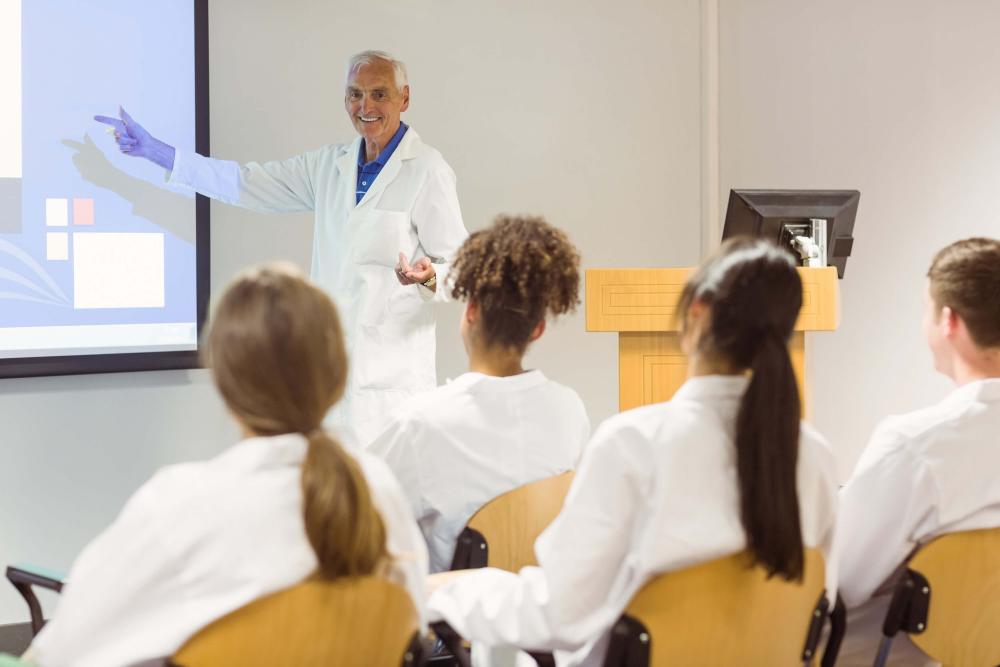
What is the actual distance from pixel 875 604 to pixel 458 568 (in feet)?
2.51

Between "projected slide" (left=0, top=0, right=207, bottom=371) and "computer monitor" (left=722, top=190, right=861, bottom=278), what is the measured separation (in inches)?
73.8

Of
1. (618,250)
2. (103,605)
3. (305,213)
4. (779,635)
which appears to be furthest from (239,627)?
(618,250)

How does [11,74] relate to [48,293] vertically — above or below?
above

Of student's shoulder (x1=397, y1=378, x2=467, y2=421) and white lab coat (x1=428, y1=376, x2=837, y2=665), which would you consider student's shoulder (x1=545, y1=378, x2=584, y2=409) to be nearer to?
student's shoulder (x1=397, y1=378, x2=467, y2=421)

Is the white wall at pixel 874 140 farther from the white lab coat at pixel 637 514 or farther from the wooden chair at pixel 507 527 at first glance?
the white lab coat at pixel 637 514

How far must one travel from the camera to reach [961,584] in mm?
1825

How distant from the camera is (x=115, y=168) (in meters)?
3.65

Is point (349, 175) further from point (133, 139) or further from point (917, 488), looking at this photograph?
point (917, 488)

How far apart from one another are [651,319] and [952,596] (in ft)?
3.89

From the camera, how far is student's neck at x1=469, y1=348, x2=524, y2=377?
2154mm

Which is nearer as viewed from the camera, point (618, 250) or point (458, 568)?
point (458, 568)

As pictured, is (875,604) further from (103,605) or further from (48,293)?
(48,293)

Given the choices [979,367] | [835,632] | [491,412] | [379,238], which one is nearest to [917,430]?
[979,367]

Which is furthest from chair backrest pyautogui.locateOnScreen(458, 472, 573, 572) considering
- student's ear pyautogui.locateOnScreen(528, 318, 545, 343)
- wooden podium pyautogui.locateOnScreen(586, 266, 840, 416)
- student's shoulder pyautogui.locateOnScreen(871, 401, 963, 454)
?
wooden podium pyautogui.locateOnScreen(586, 266, 840, 416)
